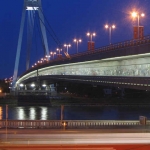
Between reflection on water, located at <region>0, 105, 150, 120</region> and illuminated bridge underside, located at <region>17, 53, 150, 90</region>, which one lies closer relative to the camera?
illuminated bridge underside, located at <region>17, 53, 150, 90</region>

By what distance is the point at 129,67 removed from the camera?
26766mm

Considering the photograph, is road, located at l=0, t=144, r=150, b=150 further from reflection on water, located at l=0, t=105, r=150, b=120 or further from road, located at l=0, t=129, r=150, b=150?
reflection on water, located at l=0, t=105, r=150, b=120

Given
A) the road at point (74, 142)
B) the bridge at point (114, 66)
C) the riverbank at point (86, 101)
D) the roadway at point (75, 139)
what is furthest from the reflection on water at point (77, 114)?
the road at point (74, 142)

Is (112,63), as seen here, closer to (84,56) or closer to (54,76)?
(84,56)

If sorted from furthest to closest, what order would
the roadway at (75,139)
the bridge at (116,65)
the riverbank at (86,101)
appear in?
the riverbank at (86,101), the bridge at (116,65), the roadway at (75,139)

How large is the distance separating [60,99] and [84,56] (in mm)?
18587

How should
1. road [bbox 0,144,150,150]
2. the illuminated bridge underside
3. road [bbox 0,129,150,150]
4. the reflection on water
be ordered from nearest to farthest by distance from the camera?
road [bbox 0,144,150,150] < road [bbox 0,129,150,150] < the illuminated bridge underside < the reflection on water

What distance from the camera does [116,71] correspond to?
28.8m

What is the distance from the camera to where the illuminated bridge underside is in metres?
24.3

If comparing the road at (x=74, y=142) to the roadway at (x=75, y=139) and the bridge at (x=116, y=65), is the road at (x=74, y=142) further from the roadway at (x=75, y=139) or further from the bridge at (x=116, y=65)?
the bridge at (x=116, y=65)

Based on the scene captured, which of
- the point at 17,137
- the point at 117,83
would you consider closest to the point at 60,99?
the point at 117,83

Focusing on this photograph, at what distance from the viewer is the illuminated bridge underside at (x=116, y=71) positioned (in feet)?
79.7

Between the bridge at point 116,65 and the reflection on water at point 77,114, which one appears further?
the reflection on water at point 77,114

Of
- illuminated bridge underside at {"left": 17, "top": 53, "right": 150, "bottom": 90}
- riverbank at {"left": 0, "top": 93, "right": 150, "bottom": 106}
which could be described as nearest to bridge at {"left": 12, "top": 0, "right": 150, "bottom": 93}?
illuminated bridge underside at {"left": 17, "top": 53, "right": 150, "bottom": 90}
